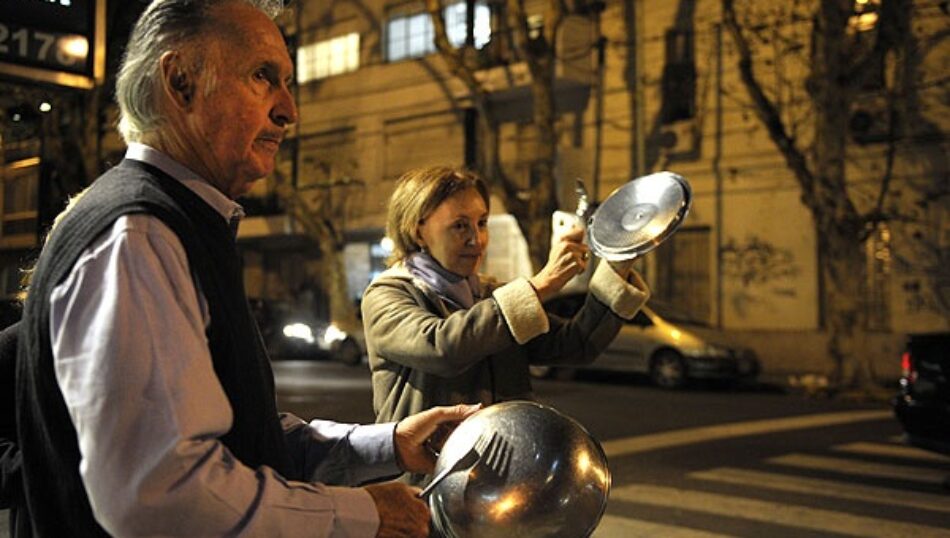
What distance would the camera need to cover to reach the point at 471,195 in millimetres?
3021

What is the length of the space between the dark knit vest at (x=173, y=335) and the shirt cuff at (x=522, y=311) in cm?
108

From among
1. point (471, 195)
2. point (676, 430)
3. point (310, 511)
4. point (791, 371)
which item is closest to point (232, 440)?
point (310, 511)

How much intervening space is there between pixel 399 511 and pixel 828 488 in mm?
6623

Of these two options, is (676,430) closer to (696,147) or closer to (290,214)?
(696,147)

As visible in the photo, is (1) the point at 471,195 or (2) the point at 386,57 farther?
(2) the point at 386,57

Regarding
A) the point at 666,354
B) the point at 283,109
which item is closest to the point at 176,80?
the point at 283,109

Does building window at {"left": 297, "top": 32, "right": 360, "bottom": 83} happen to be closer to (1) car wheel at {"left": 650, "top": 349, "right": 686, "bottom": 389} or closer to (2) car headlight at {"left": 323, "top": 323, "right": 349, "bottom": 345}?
(2) car headlight at {"left": 323, "top": 323, "right": 349, "bottom": 345}

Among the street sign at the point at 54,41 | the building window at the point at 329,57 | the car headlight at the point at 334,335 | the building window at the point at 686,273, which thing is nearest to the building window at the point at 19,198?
the street sign at the point at 54,41

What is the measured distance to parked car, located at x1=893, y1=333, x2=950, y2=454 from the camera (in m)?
7.73

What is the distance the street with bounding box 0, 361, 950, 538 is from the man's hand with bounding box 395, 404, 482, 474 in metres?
3.97

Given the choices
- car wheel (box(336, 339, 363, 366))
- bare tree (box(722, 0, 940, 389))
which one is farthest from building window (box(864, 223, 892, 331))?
car wheel (box(336, 339, 363, 366))

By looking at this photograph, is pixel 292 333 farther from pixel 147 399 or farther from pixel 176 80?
pixel 147 399

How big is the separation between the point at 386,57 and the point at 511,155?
5326 mm

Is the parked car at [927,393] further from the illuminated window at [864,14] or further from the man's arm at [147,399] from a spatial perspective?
the illuminated window at [864,14]
